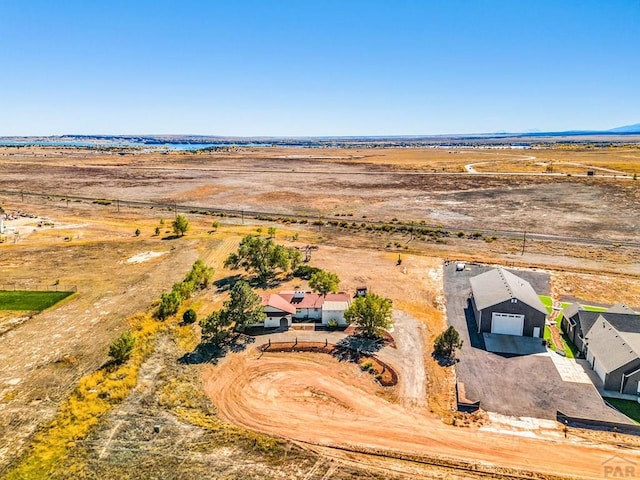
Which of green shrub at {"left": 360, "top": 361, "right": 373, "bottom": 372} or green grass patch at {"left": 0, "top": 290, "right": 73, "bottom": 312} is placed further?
green grass patch at {"left": 0, "top": 290, "right": 73, "bottom": 312}

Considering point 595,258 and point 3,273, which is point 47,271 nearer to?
point 3,273

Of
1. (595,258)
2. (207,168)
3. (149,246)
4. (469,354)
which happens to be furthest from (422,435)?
(207,168)

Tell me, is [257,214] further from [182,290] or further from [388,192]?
[182,290]

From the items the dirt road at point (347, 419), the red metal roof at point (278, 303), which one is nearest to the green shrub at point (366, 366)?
the dirt road at point (347, 419)

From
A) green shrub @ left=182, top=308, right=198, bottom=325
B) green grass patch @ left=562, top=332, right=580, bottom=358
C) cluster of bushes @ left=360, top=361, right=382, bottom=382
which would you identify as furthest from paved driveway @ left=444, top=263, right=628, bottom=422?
green shrub @ left=182, top=308, right=198, bottom=325

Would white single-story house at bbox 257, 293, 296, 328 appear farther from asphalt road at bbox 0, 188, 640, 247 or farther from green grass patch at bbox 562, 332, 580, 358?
asphalt road at bbox 0, 188, 640, 247

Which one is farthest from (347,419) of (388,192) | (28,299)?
(388,192)
